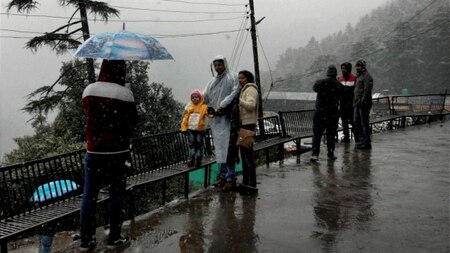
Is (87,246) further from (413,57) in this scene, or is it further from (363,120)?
(413,57)

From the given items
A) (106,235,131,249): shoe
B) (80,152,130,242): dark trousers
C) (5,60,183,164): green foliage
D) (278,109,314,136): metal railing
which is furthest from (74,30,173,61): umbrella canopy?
(5,60,183,164): green foliage

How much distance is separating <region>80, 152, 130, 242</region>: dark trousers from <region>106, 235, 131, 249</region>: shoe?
0.05 m

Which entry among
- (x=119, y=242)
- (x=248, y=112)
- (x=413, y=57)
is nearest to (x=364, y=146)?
(x=248, y=112)

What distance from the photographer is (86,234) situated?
3.98m

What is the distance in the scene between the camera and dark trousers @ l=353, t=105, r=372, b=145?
29.1ft

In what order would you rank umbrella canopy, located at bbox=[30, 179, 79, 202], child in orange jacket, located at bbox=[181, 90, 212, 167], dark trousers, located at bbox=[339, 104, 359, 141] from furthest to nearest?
dark trousers, located at bbox=[339, 104, 359, 141] → child in orange jacket, located at bbox=[181, 90, 212, 167] → umbrella canopy, located at bbox=[30, 179, 79, 202]

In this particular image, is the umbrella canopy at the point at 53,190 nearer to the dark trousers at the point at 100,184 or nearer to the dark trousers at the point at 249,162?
the dark trousers at the point at 100,184

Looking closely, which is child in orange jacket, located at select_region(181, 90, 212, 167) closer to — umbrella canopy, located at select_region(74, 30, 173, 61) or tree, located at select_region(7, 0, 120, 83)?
umbrella canopy, located at select_region(74, 30, 173, 61)

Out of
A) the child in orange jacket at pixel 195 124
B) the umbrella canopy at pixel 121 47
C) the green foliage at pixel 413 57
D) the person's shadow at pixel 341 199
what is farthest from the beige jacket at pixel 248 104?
the green foliage at pixel 413 57

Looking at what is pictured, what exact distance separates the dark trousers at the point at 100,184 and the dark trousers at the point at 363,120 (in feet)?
20.6

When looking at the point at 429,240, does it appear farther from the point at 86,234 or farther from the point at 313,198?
the point at 86,234

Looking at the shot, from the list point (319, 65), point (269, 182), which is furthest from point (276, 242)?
point (319, 65)

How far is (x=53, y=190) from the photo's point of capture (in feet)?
16.5

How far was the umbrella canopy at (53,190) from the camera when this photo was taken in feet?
15.2
